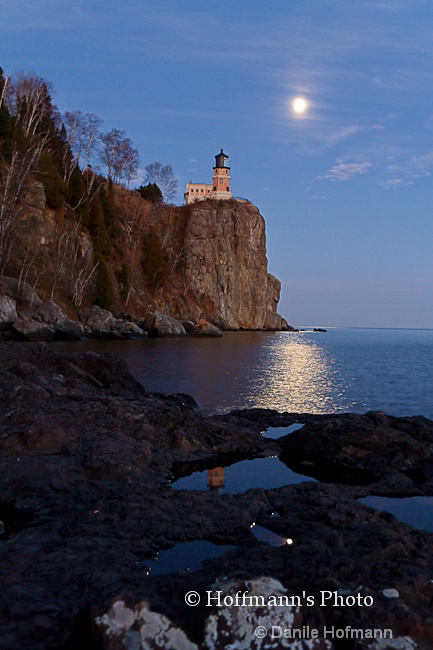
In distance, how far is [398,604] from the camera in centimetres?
290

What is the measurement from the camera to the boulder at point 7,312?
117 feet

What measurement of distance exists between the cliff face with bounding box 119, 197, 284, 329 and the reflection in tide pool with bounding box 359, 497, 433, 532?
65228 millimetres

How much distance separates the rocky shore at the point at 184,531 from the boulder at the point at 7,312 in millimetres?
28383

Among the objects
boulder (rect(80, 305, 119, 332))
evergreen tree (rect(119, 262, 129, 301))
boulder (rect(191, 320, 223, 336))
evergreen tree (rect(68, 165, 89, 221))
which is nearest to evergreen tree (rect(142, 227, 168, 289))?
evergreen tree (rect(119, 262, 129, 301))

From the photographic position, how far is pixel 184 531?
4.63 m

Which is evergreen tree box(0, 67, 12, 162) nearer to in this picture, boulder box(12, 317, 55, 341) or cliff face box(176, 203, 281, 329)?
boulder box(12, 317, 55, 341)

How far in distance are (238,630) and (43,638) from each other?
1134 millimetres

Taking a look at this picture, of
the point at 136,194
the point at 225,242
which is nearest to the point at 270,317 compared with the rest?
the point at 225,242

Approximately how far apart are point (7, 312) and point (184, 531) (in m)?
35.2

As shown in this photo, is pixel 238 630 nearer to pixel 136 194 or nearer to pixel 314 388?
pixel 314 388

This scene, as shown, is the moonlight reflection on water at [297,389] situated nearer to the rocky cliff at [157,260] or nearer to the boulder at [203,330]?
the rocky cliff at [157,260]

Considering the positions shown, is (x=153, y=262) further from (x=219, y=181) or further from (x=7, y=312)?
(x=219, y=181)
